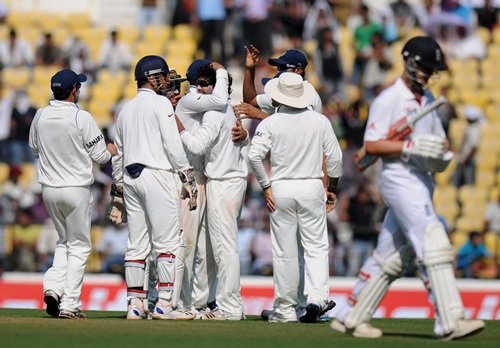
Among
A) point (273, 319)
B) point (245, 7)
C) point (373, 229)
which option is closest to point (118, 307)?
point (373, 229)

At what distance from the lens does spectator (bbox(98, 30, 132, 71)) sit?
79.5ft

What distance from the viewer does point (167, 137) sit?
11227 mm

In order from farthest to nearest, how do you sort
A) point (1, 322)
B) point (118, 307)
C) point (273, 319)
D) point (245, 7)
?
point (245, 7) → point (118, 307) → point (273, 319) → point (1, 322)

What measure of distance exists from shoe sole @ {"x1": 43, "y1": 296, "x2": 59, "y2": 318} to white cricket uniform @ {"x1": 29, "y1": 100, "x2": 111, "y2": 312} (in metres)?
0.09

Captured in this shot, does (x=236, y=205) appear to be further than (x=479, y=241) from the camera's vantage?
No

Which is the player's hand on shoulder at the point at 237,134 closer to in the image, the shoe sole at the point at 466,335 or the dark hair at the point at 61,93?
the dark hair at the point at 61,93

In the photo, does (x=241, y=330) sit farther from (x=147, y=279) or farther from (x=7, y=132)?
(x=7, y=132)

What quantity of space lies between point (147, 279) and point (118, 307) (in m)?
4.48

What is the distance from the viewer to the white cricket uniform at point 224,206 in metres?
12.1

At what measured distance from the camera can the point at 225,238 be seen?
12172 millimetres

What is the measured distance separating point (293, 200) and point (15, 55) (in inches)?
557

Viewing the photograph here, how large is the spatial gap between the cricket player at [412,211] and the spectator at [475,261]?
8.59 m

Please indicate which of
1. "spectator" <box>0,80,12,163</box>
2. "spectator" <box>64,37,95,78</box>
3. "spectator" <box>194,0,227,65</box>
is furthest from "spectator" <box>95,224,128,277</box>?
"spectator" <box>64,37,95,78</box>

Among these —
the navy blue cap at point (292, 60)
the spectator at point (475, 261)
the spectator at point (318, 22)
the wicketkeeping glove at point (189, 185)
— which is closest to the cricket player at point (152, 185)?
the wicketkeeping glove at point (189, 185)
